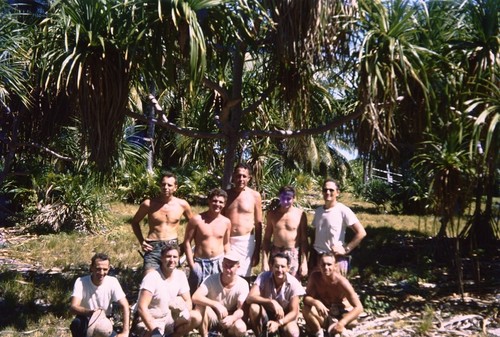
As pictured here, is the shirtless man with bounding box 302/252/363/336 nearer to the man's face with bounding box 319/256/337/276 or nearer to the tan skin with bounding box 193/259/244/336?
Result: the man's face with bounding box 319/256/337/276

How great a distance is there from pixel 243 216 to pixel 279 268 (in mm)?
932

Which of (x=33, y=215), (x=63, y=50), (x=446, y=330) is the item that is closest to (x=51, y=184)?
(x=33, y=215)

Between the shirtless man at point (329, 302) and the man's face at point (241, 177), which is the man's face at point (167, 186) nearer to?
the man's face at point (241, 177)

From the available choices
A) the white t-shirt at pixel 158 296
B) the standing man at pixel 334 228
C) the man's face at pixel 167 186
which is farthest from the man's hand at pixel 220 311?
the man's face at pixel 167 186

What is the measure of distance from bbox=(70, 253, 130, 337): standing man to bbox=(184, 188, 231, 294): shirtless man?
89cm

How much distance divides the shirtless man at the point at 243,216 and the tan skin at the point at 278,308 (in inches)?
26.7

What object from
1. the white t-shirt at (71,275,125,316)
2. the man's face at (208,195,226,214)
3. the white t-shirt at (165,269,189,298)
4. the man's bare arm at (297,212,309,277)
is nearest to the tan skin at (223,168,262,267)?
the man's face at (208,195,226,214)

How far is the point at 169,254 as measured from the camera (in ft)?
16.7

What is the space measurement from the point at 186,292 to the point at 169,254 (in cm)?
39

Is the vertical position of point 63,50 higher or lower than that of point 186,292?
higher

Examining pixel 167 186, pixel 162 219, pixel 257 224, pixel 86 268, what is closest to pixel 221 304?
pixel 257 224

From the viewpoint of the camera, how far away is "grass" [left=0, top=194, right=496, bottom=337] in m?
6.22

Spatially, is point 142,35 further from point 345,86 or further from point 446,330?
point 446,330

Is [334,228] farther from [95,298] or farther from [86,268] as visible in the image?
[86,268]
